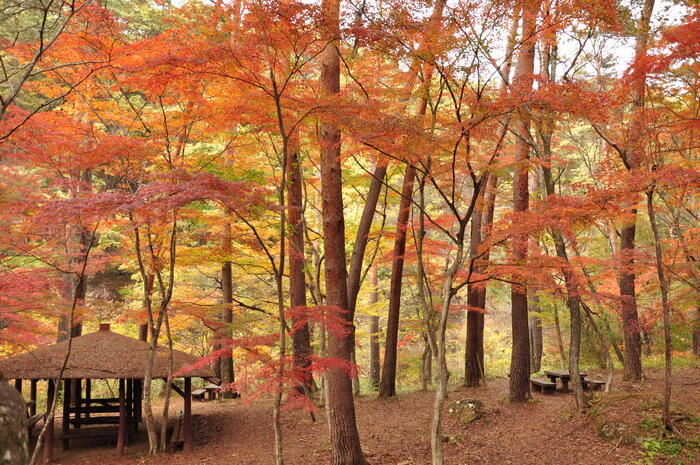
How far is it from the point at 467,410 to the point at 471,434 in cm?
77

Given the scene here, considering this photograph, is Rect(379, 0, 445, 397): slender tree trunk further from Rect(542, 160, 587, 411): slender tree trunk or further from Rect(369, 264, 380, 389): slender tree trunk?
Rect(369, 264, 380, 389): slender tree trunk

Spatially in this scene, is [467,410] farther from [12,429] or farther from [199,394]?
[12,429]

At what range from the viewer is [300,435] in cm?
948

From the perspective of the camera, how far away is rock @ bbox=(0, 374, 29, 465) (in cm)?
193

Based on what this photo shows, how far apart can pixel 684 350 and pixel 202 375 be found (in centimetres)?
1440

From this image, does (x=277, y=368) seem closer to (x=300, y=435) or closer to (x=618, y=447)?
(x=300, y=435)

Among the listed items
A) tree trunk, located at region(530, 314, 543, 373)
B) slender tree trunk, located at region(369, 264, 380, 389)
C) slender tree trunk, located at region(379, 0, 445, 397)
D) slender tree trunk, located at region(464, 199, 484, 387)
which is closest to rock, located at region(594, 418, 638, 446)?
slender tree trunk, located at region(464, 199, 484, 387)

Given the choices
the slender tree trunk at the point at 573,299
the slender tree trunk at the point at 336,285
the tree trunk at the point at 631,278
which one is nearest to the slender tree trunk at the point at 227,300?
the slender tree trunk at the point at 336,285

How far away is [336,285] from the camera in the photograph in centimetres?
702

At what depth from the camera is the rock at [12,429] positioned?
1929 mm

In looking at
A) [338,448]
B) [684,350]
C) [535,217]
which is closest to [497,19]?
[535,217]

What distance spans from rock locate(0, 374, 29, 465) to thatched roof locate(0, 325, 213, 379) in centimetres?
777

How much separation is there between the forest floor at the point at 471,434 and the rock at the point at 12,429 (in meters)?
5.05

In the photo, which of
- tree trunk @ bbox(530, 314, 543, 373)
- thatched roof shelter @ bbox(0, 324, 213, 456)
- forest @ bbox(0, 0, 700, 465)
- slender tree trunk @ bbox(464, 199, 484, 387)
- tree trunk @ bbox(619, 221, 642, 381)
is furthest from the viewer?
tree trunk @ bbox(530, 314, 543, 373)
